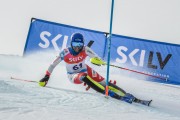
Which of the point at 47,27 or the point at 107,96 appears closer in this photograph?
the point at 107,96

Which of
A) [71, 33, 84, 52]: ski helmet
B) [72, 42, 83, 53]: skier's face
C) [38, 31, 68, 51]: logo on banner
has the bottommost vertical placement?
[72, 42, 83, 53]: skier's face

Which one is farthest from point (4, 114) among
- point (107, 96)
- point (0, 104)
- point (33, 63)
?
point (33, 63)

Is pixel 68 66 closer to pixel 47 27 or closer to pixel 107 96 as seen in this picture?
pixel 107 96

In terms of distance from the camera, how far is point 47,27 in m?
11.1

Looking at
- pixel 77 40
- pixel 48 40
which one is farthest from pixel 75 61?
pixel 48 40

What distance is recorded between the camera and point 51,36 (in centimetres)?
1102

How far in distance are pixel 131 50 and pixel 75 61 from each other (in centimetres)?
500

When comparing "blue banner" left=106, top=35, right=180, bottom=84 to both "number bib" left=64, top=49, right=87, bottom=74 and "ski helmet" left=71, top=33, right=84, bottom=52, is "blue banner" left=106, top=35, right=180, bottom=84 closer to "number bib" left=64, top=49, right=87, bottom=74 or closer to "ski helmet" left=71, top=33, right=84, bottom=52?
"number bib" left=64, top=49, right=87, bottom=74

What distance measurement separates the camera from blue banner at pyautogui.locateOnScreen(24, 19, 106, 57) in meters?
10.8

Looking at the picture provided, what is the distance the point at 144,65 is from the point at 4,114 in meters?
8.34

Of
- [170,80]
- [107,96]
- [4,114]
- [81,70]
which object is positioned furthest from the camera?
[170,80]

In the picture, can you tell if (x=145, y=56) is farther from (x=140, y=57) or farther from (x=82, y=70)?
(x=82, y=70)

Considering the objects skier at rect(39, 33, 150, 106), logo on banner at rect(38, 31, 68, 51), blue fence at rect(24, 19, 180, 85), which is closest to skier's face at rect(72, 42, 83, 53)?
skier at rect(39, 33, 150, 106)

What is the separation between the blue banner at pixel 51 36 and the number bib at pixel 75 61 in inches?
180
